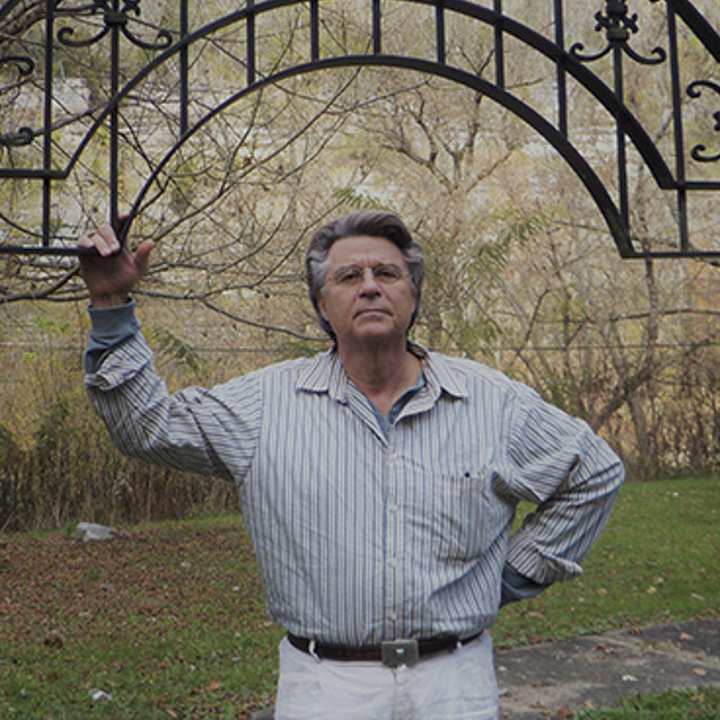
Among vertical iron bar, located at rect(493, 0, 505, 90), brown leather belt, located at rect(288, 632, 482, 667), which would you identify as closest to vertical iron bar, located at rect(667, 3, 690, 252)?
vertical iron bar, located at rect(493, 0, 505, 90)

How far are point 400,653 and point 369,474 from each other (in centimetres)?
35

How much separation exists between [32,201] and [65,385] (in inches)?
79.1

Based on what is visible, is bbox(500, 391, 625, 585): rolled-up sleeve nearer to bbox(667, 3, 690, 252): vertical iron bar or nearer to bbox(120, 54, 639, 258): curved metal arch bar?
bbox(120, 54, 639, 258): curved metal arch bar

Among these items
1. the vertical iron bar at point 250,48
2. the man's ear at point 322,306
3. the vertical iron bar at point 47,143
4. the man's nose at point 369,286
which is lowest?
the man's ear at point 322,306

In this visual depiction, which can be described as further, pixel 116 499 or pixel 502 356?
pixel 502 356

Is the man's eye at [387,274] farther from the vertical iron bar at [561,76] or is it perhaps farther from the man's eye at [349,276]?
the vertical iron bar at [561,76]

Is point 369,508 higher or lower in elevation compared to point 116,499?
higher

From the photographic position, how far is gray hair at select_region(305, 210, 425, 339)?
2.25 metres

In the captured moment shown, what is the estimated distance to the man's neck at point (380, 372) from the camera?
2.22 metres

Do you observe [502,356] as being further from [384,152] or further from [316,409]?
[316,409]

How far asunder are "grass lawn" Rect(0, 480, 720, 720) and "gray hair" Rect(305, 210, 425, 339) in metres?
2.91

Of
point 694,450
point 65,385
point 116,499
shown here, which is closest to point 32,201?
point 65,385

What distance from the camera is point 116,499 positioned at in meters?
9.70

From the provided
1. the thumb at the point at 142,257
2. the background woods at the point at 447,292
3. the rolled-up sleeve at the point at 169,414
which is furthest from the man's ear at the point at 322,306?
the background woods at the point at 447,292
